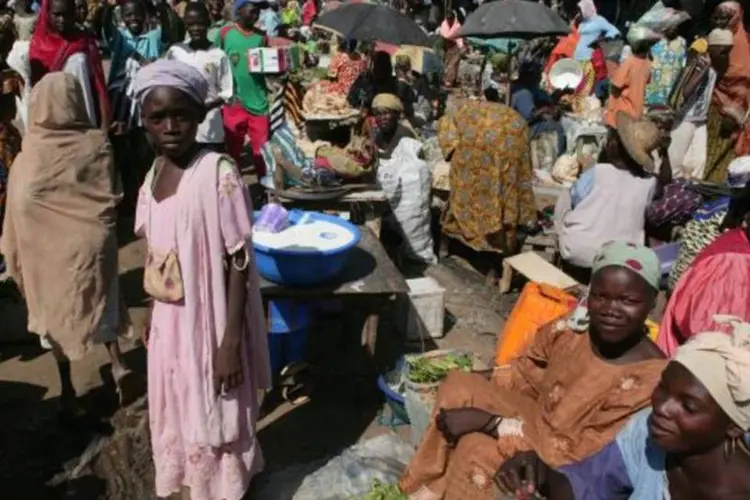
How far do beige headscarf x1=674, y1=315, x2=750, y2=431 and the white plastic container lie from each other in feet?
10.0

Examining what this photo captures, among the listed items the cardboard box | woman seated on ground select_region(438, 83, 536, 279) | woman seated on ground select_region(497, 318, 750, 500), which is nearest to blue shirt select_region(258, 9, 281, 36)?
the cardboard box

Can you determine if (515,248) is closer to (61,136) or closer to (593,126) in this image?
(593,126)

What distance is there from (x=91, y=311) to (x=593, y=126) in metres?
5.95

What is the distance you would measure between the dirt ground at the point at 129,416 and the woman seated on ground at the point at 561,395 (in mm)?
1004

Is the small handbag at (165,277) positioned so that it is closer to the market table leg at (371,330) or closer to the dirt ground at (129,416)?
the dirt ground at (129,416)

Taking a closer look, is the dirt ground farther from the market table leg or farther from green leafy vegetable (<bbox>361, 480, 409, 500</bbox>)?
green leafy vegetable (<bbox>361, 480, 409, 500</bbox>)

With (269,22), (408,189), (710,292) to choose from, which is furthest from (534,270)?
(269,22)

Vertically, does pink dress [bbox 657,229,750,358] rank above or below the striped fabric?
above

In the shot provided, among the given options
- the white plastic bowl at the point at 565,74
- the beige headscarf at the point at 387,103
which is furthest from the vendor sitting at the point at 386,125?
the white plastic bowl at the point at 565,74

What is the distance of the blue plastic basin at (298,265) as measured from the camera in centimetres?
374

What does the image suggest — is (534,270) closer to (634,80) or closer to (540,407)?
(540,407)

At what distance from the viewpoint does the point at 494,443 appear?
283 centimetres

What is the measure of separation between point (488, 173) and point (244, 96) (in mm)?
2329

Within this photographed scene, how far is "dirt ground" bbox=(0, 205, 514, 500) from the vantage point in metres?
3.60
